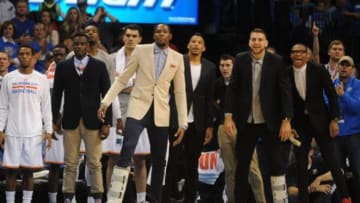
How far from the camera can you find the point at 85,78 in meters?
10.5

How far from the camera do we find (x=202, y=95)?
34.9ft

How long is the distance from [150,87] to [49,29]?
5.17m

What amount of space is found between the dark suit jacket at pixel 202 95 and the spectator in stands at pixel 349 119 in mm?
1507

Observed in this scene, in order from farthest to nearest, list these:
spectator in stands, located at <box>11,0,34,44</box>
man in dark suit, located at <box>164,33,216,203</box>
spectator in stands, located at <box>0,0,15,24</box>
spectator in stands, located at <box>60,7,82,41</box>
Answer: spectator in stands, located at <box>0,0,15,24</box> < spectator in stands, located at <box>60,7,82,41</box> < spectator in stands, located at <box>11,0,34,44</box> < man in dark suit, located at <box>164,33,216,203</box>

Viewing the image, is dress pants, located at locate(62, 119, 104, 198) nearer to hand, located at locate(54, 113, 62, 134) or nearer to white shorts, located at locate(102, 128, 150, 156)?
hand, located at locate(54, 113, 62, 134)

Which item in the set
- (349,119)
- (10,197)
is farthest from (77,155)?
(349,119)

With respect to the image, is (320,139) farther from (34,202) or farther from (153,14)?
(153,14)

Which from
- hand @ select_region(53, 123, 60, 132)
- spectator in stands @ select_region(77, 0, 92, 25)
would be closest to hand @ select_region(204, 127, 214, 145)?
hand @ select_region(53, 123, 60, 132)

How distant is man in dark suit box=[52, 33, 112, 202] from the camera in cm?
1040

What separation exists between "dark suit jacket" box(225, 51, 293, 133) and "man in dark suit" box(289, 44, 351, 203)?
0.49m

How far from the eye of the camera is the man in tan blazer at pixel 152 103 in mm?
9328

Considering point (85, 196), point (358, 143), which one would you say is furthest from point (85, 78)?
point (358, 143)

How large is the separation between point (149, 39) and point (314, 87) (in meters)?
6.12

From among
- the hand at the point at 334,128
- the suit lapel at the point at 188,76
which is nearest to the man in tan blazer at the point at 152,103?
the suit lapel at the point at 188,76
